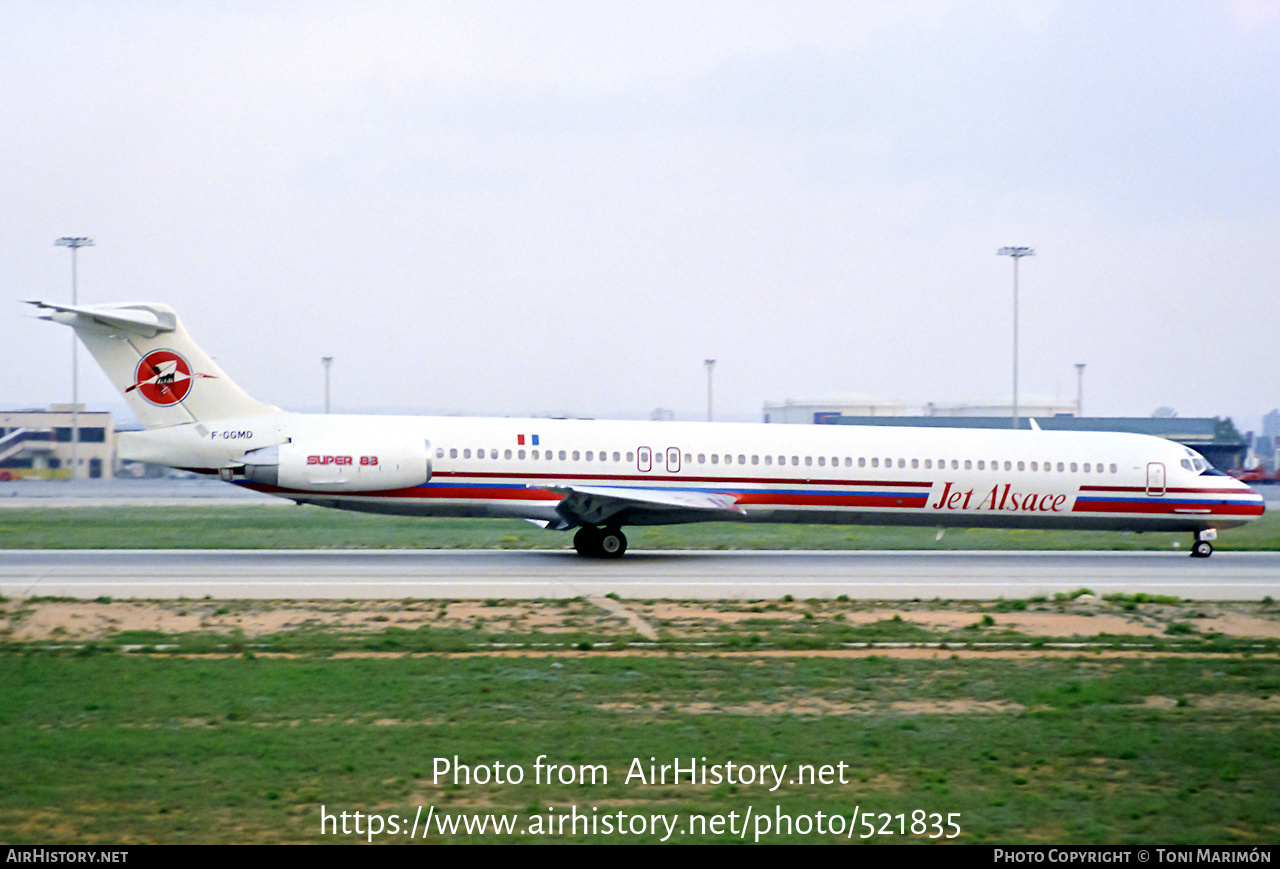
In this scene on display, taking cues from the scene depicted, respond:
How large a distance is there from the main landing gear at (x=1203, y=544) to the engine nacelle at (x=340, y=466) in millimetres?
17634

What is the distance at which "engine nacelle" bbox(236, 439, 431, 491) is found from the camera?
75.1 feet

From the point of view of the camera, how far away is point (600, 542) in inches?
960

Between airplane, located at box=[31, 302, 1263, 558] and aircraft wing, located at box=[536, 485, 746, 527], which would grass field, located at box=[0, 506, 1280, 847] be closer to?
aircraft wing, located at box=[536, 485, 746, 527]

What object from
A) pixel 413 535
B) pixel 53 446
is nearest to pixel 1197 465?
pixel 413 535

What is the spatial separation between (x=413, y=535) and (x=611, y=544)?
→ 302 inches

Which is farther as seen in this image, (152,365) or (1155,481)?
(1155,481)

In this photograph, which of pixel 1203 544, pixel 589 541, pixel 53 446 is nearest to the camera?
pixel 589 541

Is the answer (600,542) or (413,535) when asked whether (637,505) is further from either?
(413,535)

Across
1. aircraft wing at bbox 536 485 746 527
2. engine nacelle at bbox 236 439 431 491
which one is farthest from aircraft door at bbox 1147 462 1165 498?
engine nacelle at bbox 236 439 431 491

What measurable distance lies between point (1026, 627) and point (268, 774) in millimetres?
10969

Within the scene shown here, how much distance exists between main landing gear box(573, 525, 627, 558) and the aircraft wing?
1.41 ft

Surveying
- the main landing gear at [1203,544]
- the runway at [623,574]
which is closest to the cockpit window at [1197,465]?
the main landing gear at [1203,544]

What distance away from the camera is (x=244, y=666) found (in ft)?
40.4
